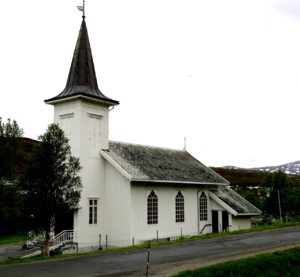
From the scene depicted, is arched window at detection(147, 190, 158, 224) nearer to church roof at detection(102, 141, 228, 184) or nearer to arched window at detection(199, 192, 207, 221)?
church roof at detection(102, 141, 228, 184)

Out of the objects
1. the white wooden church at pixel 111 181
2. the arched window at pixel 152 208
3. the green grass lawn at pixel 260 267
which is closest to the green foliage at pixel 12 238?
the white wooden church at pixel 111 181

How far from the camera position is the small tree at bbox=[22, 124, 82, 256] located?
19.6m

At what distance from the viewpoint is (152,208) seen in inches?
1073

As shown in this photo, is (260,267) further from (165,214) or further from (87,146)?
(87,146)

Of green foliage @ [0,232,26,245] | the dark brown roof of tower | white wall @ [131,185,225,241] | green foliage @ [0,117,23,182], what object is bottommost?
green foliage @ [0,232,26,245]

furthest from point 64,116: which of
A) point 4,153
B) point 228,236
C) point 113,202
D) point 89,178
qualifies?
point 228,236

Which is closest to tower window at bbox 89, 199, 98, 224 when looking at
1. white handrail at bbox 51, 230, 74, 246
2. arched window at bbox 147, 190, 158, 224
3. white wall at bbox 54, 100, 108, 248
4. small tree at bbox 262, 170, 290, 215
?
white wall at bbox 54, 100, 108, 248

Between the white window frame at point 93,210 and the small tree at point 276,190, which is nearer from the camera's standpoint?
the white window frame at point 93,210

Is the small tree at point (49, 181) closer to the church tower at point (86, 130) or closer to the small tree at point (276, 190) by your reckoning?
the church tower at point (86, 130)

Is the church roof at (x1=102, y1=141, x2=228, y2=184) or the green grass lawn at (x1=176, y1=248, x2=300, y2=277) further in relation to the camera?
the church roof at (x1=102, y1=141, x2=228, y2=184)

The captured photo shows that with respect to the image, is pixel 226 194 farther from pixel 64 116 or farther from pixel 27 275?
pixel 27 275

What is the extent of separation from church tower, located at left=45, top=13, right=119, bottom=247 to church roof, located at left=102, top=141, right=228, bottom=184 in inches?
50.0

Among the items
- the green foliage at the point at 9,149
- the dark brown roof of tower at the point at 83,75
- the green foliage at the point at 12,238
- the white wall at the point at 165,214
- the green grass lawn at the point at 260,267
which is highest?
the dark brown roof of tower at the point at 83,75

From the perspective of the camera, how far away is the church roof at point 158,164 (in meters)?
26.7
